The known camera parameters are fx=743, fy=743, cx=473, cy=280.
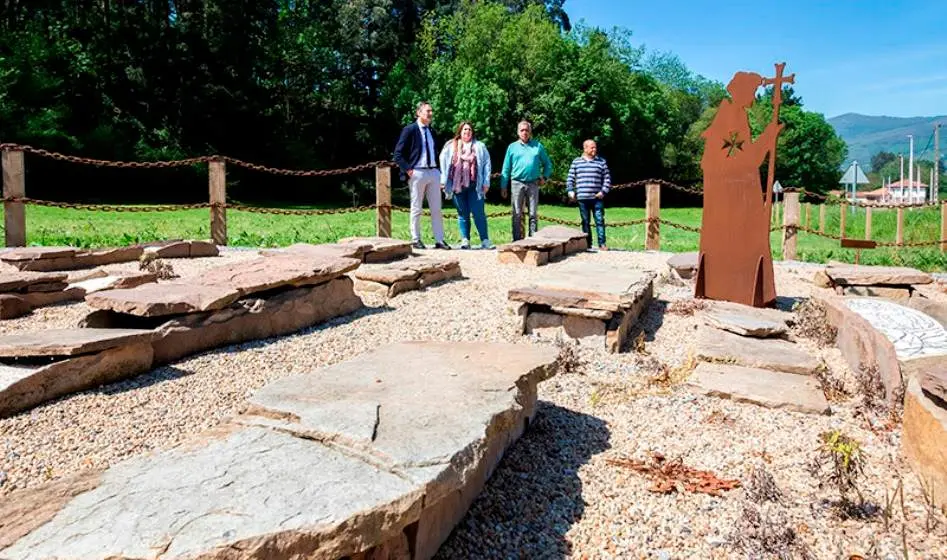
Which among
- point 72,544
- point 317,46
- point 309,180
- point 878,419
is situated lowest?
point 878,419

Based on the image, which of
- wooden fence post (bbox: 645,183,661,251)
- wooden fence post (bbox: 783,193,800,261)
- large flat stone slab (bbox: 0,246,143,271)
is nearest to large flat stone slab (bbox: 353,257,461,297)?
large flat stone slab (bbox: 0,246,143,271)

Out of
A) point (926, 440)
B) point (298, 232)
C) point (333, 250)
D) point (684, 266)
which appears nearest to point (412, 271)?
point (333, 250)

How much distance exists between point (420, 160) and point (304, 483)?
744cm

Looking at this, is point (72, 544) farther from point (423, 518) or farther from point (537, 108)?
point (537, 108)

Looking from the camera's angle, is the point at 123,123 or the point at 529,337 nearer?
the point at 529,337

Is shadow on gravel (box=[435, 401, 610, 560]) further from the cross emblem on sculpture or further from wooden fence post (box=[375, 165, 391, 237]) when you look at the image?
wooden fence post (box=[375, 165, 391, 237])

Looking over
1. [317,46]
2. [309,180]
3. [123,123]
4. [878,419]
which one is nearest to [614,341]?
[878,419]

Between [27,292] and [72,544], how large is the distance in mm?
4617

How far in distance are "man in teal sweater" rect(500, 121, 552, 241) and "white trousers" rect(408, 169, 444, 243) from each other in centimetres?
108

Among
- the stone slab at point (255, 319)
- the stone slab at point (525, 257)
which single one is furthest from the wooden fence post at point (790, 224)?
the stone slab at point (255, 319)

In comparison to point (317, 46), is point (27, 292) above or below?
below

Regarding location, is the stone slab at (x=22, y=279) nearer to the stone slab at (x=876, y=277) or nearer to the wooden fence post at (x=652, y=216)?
the stone slab at (x=876, y=277)

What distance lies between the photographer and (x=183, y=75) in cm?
2522

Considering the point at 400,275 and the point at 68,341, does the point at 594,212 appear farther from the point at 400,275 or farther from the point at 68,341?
the point at 68,341
